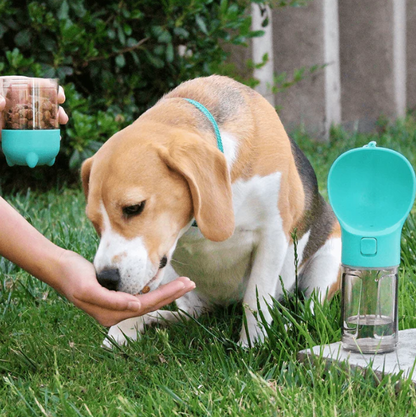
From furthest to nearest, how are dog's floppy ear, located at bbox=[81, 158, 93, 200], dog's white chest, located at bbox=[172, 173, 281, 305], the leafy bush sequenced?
the leafy bush < dog's white chest, located at bbox=[172, 173, 281, 305] < dog's floppy ear, located at bbox=[81, 158, 93, 200]

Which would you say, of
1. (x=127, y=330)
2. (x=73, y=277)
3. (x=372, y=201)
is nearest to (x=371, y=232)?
(x=372, y=201)

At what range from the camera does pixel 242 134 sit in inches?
105

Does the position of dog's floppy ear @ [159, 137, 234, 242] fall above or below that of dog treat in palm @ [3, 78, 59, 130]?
below

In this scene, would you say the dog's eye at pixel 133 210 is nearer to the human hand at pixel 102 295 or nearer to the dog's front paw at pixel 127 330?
the human hand at pixel 102 295

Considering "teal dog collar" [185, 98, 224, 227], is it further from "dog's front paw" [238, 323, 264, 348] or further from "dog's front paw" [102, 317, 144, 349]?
"dog's front paw" [102, 317, 144, 349]

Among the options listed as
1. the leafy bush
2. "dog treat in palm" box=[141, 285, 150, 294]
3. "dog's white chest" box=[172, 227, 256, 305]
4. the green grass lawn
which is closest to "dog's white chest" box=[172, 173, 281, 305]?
"dog's white chest" box=[172, 227, 256, 305]

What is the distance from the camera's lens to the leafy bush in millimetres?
4508

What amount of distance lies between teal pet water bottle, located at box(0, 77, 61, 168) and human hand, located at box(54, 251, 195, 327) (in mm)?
448

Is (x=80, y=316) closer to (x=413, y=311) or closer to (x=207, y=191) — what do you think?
(x=207, y=191)

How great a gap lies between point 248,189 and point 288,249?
491 millimetres

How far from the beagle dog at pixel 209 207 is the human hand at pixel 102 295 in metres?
0.04

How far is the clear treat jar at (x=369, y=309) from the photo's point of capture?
2.39 metres

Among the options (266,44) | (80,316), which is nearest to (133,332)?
(80,316)

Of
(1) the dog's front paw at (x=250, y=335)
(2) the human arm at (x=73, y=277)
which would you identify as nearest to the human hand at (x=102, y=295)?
(2) the human arm at (x=73, y=277)
